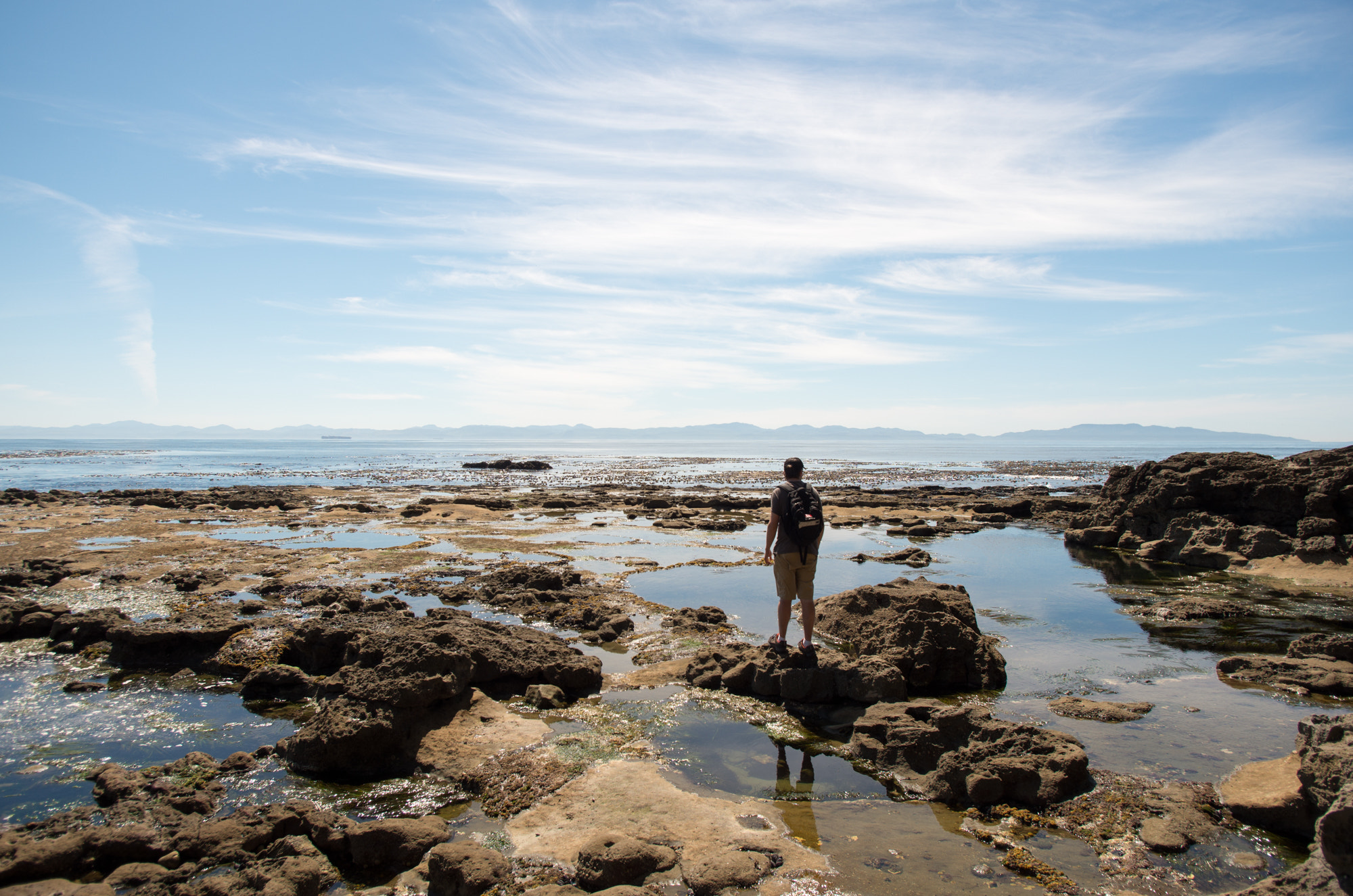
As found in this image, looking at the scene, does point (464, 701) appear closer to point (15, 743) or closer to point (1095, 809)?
point (15, 743)

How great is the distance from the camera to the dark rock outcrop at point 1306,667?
26.6 ft

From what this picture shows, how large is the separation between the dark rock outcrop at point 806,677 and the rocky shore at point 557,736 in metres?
0.03

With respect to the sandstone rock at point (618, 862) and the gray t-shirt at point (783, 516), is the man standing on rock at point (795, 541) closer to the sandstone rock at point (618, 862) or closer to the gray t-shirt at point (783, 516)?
the gray t-shirt at point (783, 516)

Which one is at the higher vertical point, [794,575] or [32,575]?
[794,575]

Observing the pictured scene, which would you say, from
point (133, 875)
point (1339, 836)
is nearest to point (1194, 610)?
point (1339, 836)

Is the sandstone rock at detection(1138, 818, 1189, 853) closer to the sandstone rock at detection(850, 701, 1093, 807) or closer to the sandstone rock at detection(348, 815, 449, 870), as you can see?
the sandstone rock at detection(850, 701, 1093, 807)

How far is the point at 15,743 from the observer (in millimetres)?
6699

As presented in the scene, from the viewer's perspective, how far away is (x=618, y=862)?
4.54 meters

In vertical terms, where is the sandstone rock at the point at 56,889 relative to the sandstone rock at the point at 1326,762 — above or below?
below

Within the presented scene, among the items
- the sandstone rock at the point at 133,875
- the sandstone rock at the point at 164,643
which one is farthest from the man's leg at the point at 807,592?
the sandstone rock at the point at 164,643

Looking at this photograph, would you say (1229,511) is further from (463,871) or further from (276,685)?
(276,685)

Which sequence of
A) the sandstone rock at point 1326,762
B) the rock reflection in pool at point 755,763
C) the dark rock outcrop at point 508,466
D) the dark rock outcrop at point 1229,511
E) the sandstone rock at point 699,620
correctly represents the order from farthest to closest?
the dark rock outcrop at point 508,466
the dark rock outcrop at point 1229,511
the sandstone rock at point 699,620
the rock reflection in pool at point 755,763
the sandstone rock at point 1326,762

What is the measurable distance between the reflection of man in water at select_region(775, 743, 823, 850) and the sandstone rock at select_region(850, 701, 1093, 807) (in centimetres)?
71

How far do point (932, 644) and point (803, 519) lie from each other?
2.22 metres
